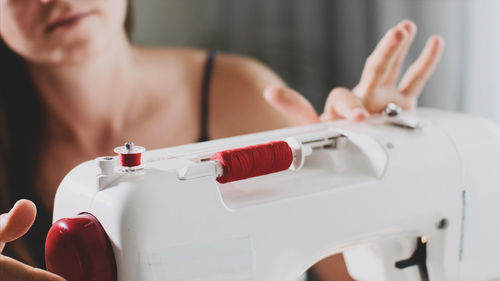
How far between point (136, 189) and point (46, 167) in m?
0.73

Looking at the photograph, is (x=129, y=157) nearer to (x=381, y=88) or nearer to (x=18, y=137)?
Answer: (x=381, y=88)

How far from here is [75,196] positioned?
1.85ft

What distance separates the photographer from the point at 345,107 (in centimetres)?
79

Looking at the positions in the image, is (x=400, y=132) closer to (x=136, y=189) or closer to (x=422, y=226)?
(x=422, y=226)

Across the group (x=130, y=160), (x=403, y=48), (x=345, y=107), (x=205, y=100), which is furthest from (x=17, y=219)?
(x=205, y=100)

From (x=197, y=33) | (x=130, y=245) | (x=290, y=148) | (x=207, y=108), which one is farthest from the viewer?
(x=197, y=33)

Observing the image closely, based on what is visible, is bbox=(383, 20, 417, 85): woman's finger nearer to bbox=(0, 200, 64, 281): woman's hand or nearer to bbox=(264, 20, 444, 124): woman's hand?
bbox=(264, 20, 444, 124): woman's hand

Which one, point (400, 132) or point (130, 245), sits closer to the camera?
point (130, 245)

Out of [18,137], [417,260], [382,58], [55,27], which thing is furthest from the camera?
[18,137]

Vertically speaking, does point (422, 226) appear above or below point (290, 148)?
below

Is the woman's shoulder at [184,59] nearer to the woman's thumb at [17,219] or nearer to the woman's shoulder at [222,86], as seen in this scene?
the woman's shoulder at [222,86]

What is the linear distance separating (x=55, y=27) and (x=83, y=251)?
2.08 ft

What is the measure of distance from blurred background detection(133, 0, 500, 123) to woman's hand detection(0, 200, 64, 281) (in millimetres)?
819

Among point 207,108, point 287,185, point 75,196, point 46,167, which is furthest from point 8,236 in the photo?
point 207,108
